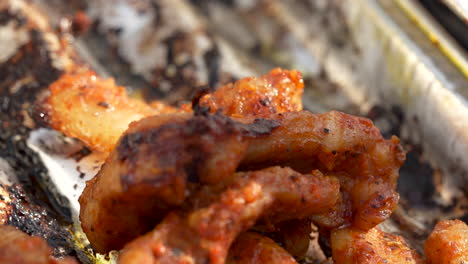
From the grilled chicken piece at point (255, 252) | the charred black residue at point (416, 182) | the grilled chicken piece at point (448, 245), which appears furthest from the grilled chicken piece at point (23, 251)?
the charred black residue at point (416, 182)

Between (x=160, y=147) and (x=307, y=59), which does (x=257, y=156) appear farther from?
(x=307, y=59)

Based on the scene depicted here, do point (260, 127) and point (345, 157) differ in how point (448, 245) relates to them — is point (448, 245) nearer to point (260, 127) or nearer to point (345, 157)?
point (345, 157)

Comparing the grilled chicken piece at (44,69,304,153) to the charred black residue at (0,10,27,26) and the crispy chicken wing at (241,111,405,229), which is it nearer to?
the crispy chicken wing at (241,111,405,229)

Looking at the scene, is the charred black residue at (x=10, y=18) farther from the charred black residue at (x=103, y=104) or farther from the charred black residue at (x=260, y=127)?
the charred black residue at (x=260, y=127)

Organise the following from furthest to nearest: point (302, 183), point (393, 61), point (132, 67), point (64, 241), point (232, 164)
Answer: point (132, 67), point (393, 61), point (64, 241), point (302, 183), point (232, 164)

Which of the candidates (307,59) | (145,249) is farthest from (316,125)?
(307,59)

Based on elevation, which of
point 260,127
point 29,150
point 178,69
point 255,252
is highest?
point 260,127

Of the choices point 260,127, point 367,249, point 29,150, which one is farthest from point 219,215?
point 29,150
